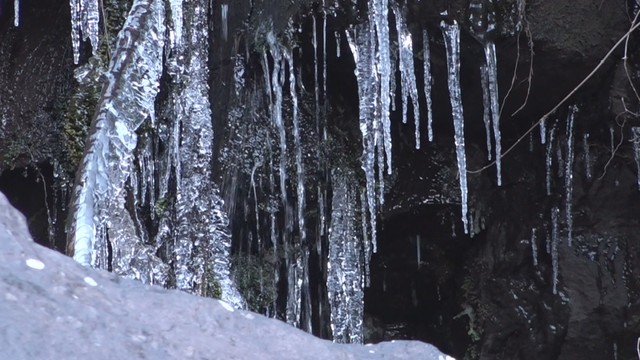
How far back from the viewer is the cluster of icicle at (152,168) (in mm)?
3225

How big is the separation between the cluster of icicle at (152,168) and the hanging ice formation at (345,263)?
26.2 inches

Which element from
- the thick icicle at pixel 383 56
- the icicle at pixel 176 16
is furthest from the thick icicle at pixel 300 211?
the icicle at pixel 176 16

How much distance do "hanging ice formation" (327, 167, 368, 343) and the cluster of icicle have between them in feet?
2.19

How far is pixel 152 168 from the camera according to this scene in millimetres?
4266

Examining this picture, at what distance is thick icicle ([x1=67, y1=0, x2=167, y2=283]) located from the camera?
3.12m

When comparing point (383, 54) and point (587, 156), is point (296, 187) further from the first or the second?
point (587, 156)

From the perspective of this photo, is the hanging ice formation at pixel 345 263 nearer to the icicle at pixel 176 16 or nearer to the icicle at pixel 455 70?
the icicle at pixel 455 70

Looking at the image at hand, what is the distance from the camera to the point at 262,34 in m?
4.34

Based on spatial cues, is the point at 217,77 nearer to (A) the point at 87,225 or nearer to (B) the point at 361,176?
(B) the point at 361,176

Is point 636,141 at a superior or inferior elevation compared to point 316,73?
inferior

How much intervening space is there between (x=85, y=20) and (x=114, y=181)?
98cm

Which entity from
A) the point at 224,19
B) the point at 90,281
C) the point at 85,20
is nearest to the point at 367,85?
the point at 224,19

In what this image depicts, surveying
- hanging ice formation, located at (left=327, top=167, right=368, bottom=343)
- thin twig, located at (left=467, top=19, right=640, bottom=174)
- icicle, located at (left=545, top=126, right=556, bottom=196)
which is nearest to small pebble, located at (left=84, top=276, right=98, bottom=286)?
thin twig, located at (left=467, top=19, right=640, bottom=174)

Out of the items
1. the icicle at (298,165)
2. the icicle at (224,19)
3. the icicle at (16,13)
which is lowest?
the icicle at (298,165)
